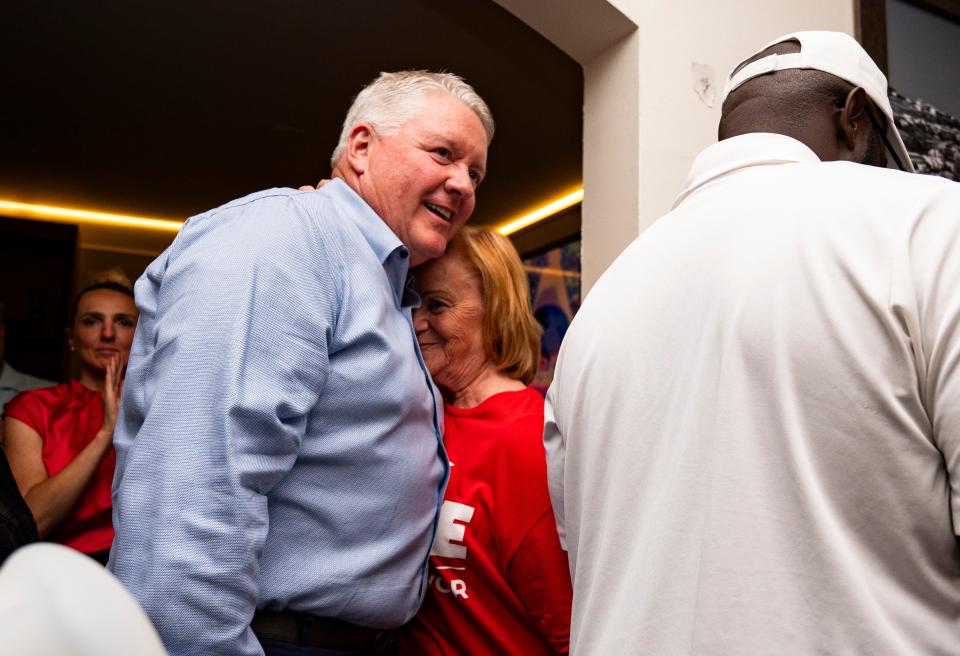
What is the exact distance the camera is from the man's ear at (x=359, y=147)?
5.23 ft

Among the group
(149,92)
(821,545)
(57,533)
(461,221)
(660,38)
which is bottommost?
(57,533)

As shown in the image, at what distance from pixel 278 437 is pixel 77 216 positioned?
23.1ft

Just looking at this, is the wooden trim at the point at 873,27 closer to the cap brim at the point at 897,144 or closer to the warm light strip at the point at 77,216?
the cap brim at the point at 897,144

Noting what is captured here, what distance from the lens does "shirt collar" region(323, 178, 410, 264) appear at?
1.44 metres

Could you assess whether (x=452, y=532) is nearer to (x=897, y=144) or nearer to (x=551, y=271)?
(x=897, y=144)

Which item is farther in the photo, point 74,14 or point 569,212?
point 569,212

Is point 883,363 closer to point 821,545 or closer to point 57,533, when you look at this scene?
point 821,545

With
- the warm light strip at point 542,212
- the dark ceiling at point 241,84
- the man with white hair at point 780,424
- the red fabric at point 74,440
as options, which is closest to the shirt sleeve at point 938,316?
the man with white hair at point 780,424

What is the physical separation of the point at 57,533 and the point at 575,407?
1.77 meters

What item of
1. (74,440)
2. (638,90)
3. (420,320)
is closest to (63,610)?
(420,320)

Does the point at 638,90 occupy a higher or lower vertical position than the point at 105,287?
higher

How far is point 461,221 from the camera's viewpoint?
5.56 feet

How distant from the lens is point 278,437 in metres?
1.12

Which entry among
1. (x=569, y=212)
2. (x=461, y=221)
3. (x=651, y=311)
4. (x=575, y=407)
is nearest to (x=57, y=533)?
(x=461, y=221)
